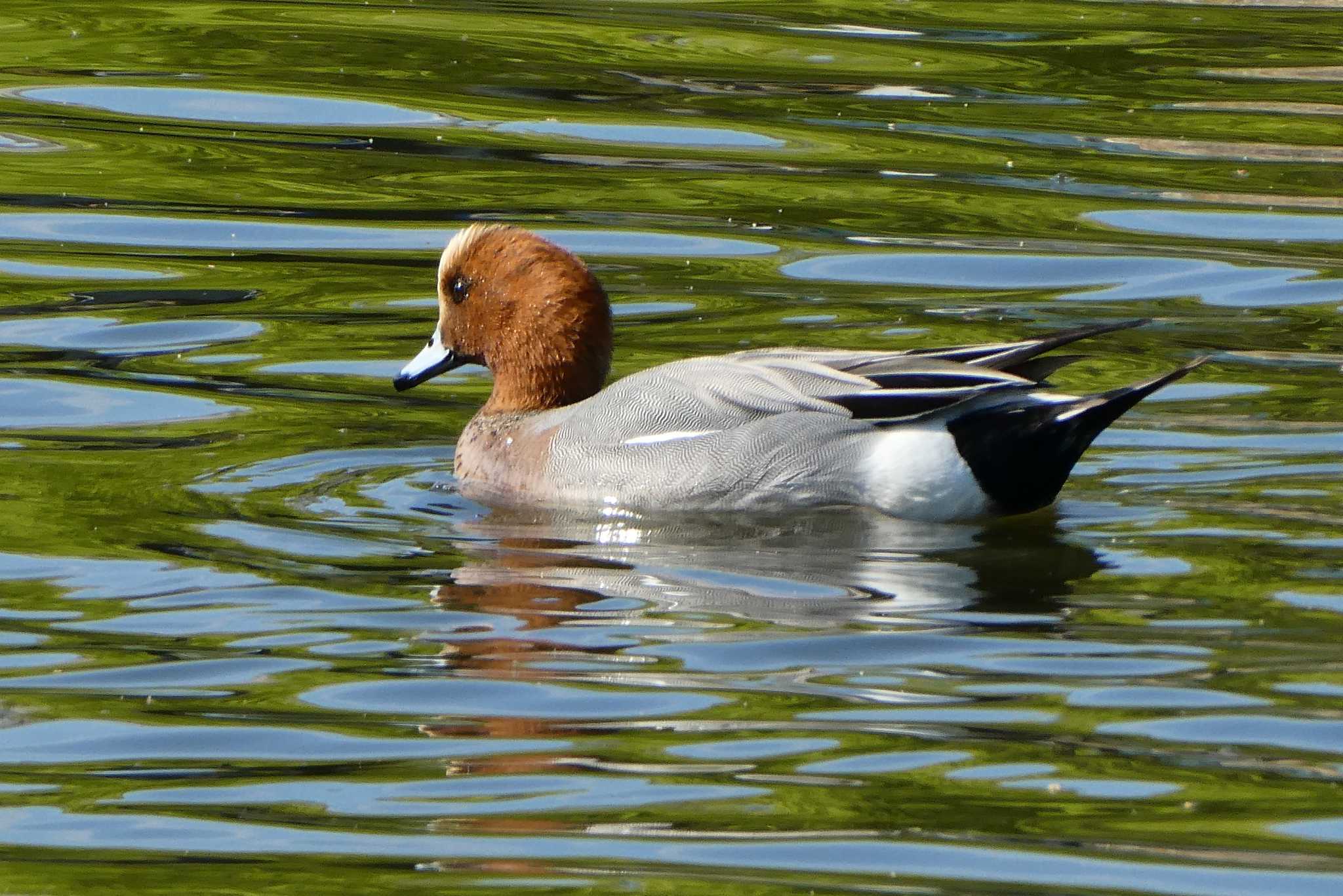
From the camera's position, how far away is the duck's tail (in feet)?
19.8

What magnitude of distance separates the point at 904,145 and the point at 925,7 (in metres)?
2.86

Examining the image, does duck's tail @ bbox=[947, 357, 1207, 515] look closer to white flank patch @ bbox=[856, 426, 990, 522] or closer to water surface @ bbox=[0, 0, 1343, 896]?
white flank patch @ bbox=[856, 426, 990, 522]

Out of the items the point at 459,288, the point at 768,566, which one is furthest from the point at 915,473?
the point at 459,288

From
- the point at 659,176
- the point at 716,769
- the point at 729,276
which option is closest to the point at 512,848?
the point at 716,769

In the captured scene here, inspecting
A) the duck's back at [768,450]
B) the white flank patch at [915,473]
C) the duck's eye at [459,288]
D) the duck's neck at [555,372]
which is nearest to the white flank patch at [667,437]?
the duck's back at [768,450]

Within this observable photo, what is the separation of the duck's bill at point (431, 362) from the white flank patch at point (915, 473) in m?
1.58

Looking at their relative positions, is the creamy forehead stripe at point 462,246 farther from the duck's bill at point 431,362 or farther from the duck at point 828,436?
the duck at point 828,436

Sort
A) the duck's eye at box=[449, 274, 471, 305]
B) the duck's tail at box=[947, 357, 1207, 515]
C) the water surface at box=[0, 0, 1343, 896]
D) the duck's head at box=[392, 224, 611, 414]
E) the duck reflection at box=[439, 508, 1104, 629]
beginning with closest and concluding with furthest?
1. the water surface at box=[0, 0, 1343, 896]
2. the duck reflection at box=[439, 508, 1104, 629]
3. the duck's tail at box=[947, 357, 1207, 515]
4. the duck's head at box=[392, 224, 611, 414]
5. the duck's eye at box=[449, 274, 471, 305]

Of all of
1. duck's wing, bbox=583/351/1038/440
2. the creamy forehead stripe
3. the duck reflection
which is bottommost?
the duck reflection

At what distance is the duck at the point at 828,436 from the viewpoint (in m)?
6.11

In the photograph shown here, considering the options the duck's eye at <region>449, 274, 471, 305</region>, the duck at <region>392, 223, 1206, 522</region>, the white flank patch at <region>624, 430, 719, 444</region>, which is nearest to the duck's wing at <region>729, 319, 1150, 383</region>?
the duck at <region>392, 223, 1206, 522</region>

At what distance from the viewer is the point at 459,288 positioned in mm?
7148

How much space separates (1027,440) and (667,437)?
91 centimetres

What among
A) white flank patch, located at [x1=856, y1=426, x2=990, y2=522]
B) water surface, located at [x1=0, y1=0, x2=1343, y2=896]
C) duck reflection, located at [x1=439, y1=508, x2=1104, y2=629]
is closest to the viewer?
water surface, located at [x1=0, y1=0, x2=1343, y2=896]
